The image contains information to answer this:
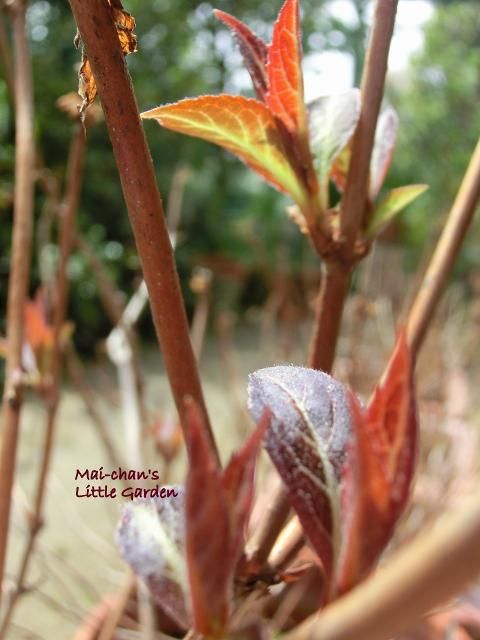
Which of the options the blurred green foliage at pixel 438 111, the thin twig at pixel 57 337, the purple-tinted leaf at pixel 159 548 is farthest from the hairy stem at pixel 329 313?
the blurred green foliage at pixel 438 111

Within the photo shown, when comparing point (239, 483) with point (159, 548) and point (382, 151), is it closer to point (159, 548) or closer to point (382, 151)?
point (159, 548)

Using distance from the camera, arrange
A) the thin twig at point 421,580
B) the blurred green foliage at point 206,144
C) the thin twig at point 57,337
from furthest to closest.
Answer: the blurred green foliage at point 206,144, the thin twig at point 57,337, the thin twig at point 421,580

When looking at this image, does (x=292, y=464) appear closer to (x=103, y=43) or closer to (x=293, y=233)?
(x=103, y=43)

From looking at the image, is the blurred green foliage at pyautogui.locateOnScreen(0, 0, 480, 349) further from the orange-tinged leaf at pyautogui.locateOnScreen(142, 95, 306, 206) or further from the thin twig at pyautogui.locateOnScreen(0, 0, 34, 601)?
the orange-tinged leaf at pyautogui.locateOnScreen(142, 95, 306, 206)

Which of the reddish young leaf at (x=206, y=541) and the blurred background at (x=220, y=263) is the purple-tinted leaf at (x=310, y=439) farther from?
the blurred background at (x=220, y=263)

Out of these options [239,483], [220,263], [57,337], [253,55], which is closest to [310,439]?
[239,483]

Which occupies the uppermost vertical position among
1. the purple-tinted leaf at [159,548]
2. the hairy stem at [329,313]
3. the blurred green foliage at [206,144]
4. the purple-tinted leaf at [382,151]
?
the blurred green foliage at [206,144]
